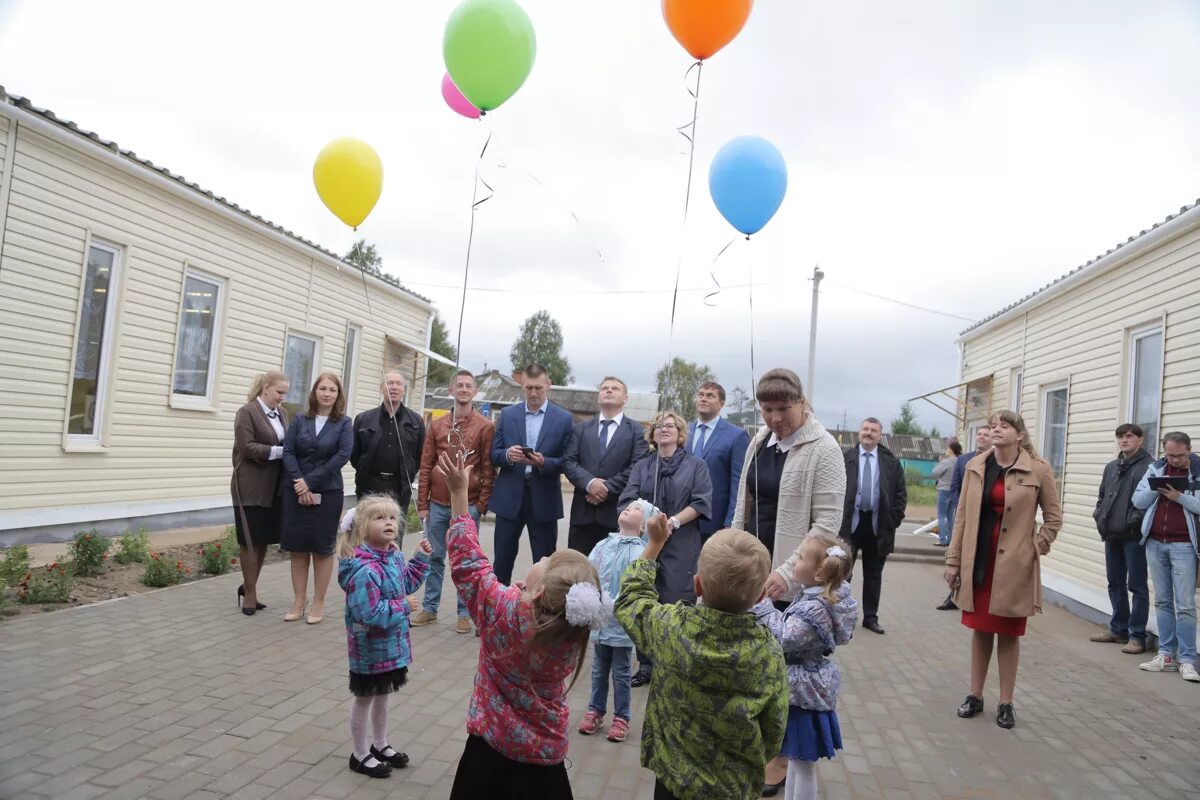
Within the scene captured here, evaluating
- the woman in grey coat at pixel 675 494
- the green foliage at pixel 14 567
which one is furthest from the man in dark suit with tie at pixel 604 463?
the green foliage at pixel 14 567

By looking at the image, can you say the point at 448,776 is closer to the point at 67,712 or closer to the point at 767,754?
the point at 767,754

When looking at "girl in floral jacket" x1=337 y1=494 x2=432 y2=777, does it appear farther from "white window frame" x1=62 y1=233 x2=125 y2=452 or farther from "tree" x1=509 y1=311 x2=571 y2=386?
"tree" x1=509 y1=311 x2=571 y2=386

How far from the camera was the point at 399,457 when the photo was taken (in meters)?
5.96

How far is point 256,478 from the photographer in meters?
5.92

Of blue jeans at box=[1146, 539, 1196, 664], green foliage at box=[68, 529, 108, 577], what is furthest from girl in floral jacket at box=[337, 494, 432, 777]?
blue jeans at box=[1146, 539, 1196, 664]

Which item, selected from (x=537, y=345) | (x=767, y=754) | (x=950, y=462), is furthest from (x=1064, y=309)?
(x=537, y=345)

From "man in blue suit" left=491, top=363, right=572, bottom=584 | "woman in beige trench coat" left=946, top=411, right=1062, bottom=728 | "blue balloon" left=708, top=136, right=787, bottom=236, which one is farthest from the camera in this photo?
"man in blue suit" left=491, top=363, right=572, bottom=584

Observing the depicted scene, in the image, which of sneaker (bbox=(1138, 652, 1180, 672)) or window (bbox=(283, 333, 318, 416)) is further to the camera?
window (bbox=(283, 333, 318, 416))

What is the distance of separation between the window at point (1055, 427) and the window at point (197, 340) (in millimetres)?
11845

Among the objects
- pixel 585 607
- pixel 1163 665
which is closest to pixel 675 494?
pixel 585 607

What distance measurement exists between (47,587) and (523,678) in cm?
538

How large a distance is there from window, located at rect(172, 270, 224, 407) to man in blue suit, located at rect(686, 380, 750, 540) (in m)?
7.60

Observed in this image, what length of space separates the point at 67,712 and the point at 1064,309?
38.1 feet

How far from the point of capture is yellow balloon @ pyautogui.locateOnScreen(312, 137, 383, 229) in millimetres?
5652
